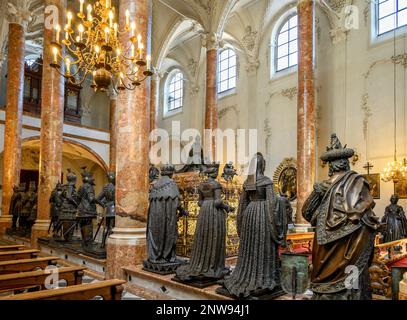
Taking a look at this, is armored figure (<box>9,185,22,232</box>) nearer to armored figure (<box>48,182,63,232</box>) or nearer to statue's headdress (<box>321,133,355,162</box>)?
armored figure (<box>48,182,63,232</box>)

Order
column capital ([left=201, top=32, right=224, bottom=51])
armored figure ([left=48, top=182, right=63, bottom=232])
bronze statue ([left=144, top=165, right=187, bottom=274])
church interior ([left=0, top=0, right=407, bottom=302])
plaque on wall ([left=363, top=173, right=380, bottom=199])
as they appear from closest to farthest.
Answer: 1. church interior ([left=0, top=0, right=407, bottom=302])
2. bronze statue ([left=144, top=165, right=187, bottom=274])
3. armored figure ([left=48, top=182, right=63, bottom=232])
4. plaque on wall ([left=363, top=173, right=380, bottom=199])
5. column capital ([left=201, top=32, right=224, bottom=51])

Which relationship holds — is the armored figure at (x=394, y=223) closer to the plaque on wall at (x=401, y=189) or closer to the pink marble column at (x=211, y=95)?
the plaque on wall at (x=401, y=189)

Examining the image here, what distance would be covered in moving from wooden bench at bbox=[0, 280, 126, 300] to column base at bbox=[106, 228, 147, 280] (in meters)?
2.01

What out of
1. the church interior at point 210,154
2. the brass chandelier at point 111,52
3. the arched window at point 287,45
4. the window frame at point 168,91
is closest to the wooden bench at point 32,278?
the church interior at point 210,154

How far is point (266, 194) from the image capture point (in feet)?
13.0

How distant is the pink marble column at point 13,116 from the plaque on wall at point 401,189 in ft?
41.6

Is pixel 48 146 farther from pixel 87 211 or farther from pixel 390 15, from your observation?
pixel 390 15

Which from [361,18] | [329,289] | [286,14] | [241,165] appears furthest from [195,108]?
[329,289]

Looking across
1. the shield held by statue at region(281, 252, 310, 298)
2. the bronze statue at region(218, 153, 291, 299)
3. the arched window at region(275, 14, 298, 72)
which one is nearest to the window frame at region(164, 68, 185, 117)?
the arched window at region(275, 14, 298, 72)

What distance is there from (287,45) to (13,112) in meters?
11.8

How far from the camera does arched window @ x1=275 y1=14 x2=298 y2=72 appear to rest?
1567cm

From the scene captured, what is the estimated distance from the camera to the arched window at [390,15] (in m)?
12.1
